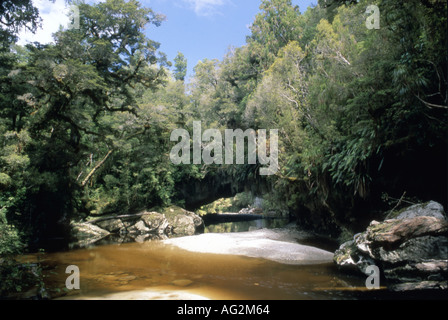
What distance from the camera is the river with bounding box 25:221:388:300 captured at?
518cm

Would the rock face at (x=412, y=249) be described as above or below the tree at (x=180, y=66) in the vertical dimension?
below

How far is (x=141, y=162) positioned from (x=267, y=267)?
36.6ft

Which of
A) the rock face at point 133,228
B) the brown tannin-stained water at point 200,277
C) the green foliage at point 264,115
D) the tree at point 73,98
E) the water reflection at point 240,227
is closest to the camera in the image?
the brown tannin-stained water at point 200,277

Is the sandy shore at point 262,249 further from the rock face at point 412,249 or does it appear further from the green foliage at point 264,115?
the rock face at point 412,249

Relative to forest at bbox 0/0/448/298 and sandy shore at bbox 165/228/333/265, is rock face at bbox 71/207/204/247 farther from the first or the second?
sandy shore at bbox 165/228/333/265

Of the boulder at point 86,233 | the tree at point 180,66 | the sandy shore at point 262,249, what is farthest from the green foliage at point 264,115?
the tree at point 180,66

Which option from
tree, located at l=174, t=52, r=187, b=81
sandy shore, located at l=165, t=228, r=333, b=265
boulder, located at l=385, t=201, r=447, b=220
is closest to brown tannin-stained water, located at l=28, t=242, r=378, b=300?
sandy shore, located at l=165, t=228, r=333, b=265

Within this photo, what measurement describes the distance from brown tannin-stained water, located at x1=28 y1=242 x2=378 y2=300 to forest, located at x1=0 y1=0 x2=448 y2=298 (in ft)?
6.59

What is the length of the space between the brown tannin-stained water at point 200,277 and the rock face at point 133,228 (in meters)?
3.60

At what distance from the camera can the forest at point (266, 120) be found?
604 centimetres

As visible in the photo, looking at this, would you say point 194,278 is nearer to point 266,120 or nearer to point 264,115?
point 266,120

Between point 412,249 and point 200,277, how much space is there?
15.5 ft

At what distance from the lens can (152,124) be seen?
14.9m
